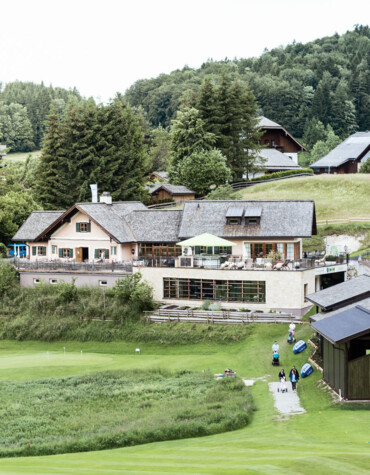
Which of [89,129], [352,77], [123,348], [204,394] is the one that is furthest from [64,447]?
[352,77]

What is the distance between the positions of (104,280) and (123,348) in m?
7.66

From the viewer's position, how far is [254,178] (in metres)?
81.9

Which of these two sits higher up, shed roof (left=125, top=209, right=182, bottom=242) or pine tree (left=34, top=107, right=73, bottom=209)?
pine tree (left=34, top=107, right=73, bottom=209)

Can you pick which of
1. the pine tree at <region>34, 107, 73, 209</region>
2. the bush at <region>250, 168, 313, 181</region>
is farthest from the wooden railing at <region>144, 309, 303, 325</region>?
the bush at <region>250, 168, 313, 181</region>

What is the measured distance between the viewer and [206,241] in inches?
1880

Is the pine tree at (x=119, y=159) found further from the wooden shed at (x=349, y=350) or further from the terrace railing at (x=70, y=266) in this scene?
the wooden shed at (x=349, y=350)

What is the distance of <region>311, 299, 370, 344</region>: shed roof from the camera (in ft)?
92.5

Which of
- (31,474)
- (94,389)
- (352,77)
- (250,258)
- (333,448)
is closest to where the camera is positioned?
(31,474)

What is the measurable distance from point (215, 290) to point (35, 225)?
55.1 ft

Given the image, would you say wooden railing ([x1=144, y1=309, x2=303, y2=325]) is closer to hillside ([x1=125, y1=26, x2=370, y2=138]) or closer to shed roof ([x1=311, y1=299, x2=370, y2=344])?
shed roof ([x1=311, y1=299, x2=370, y2=344])

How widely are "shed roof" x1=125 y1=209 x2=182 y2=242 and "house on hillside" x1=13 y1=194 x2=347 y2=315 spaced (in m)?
0.07

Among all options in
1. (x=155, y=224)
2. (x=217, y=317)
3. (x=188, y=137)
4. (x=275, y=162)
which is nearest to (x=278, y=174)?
(x=275, y=162)

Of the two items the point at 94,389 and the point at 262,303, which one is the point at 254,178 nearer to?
the point at 262,303

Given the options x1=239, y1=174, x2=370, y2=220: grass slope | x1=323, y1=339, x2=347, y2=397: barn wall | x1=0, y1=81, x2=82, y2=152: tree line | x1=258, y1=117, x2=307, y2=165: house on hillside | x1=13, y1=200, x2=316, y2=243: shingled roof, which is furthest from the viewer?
x1=0, y1=81, x2=82, y2=152: tree line
